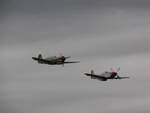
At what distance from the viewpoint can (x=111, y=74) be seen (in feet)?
448

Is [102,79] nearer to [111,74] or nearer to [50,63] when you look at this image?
[111,74]

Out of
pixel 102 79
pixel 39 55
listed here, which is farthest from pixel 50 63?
pixel 102 79

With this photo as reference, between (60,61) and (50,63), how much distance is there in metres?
6.38

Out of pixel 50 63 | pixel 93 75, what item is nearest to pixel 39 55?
pixel 50 63

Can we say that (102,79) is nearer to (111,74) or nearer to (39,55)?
(111,74)

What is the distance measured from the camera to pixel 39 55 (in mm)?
131000

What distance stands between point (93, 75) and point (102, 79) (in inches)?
101

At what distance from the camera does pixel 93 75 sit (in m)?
134

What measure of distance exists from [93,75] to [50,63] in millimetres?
11361

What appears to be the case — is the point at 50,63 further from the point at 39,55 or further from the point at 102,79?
the point at 102,79

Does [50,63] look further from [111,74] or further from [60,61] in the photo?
[111,74]

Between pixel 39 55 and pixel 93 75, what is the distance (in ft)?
45.5

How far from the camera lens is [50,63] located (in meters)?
130

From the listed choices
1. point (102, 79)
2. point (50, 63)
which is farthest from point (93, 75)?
point (50, 63)
